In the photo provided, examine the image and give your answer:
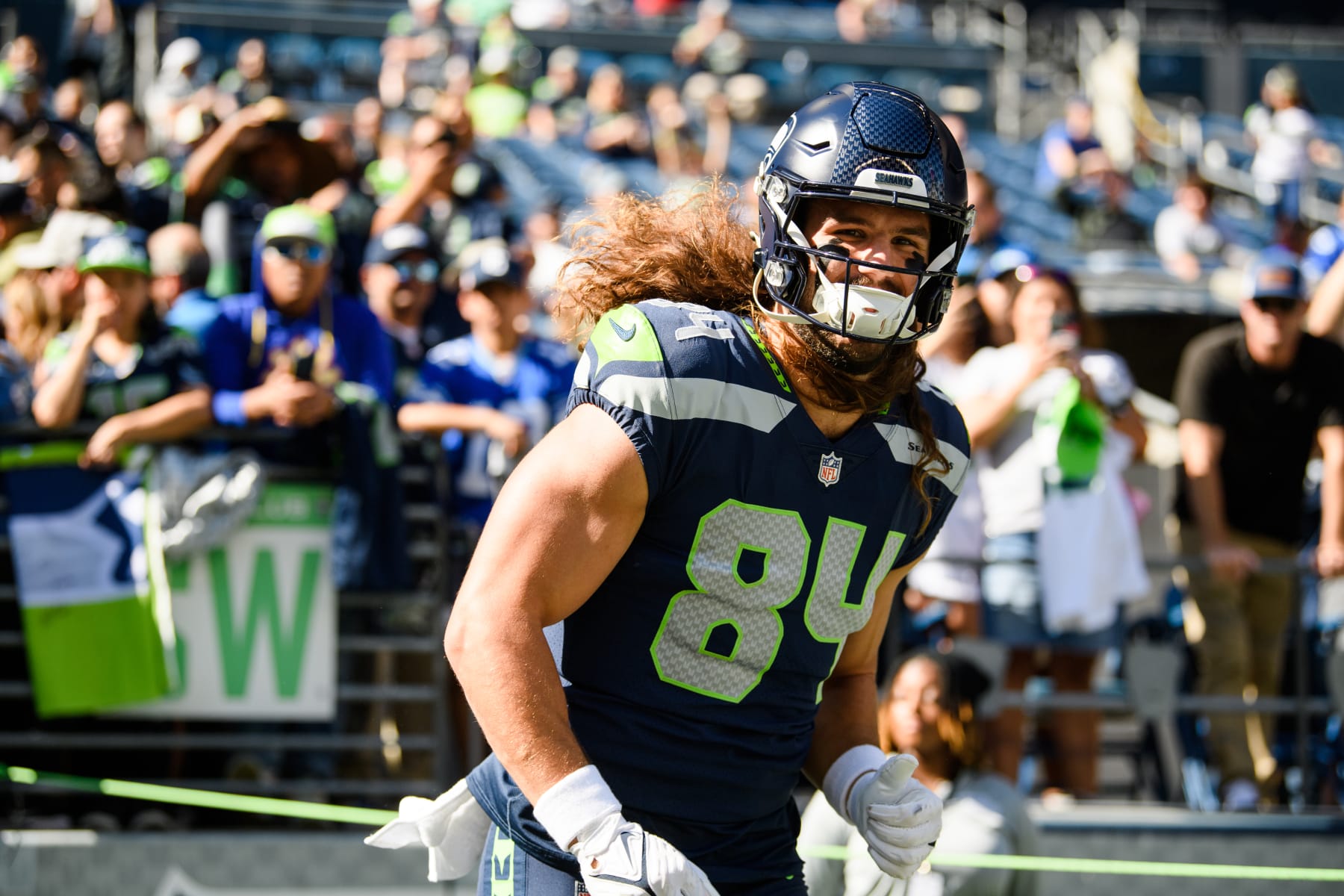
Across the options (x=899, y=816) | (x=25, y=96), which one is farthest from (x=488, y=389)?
(x=25, y=96)

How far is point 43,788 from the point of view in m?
5.28

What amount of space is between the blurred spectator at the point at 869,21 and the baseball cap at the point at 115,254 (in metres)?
14.4

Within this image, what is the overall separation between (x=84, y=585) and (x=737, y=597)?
138 inches

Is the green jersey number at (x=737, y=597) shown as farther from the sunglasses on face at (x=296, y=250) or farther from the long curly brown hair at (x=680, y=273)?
the sunglasses on face at (x=296, y=250)

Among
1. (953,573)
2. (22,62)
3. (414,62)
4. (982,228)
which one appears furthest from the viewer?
(414,62)

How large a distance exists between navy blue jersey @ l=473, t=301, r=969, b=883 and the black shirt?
12.7ft

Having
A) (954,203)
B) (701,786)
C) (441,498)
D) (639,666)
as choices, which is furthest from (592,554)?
(441,498)

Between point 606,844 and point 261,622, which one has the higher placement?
point 606,844

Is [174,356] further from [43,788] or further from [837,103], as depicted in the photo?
[837,103]

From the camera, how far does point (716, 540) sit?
239cm

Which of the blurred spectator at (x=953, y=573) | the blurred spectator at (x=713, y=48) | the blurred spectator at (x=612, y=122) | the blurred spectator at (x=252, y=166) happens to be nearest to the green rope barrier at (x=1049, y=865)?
the blurred spectator at (x=953, y=573)

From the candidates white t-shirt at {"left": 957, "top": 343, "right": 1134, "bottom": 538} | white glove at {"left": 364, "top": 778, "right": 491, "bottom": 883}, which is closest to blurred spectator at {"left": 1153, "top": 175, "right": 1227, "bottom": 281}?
white t-shirt at {"left": 957, "top": 343, "right": 1134, "bottom": 538}

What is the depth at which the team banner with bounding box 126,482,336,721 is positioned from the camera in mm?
5289

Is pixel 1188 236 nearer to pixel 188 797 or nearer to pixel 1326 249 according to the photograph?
pixel 1326 249
